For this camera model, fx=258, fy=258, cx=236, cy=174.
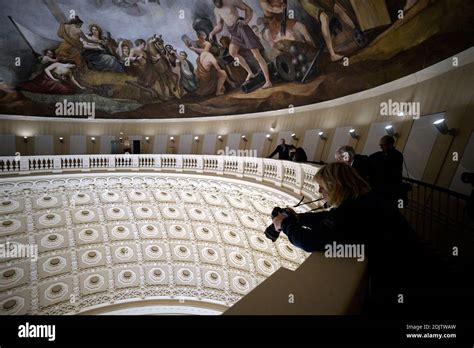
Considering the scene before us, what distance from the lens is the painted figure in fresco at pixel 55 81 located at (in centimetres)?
1427

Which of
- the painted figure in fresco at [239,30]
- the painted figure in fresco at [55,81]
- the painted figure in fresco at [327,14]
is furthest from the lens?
the painted figure in fresco at [55,81]

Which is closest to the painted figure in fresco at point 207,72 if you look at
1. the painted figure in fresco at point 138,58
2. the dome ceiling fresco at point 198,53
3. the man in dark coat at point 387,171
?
the dome ceiling fresco at point 198,53

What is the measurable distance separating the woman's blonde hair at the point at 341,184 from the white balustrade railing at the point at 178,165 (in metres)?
5.46

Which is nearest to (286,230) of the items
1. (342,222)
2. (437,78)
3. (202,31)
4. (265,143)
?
(342,222)

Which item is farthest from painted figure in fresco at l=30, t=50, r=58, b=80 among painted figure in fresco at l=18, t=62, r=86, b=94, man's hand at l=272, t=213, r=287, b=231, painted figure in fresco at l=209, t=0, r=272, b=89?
man's hand at l=272, t=213, r=287, b=231

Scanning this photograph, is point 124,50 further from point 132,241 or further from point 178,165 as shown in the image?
point 132,241

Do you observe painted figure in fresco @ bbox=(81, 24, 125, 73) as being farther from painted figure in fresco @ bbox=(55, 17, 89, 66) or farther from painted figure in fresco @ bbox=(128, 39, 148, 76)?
painted figure in fresco @ bbox=(128, 39, 148, 76)

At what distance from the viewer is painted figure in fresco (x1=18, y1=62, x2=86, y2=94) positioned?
46.8 feet

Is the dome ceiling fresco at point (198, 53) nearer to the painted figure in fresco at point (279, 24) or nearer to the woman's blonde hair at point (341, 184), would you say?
the painted figure in fresco at point (279, 24)

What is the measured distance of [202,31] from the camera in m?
13.6

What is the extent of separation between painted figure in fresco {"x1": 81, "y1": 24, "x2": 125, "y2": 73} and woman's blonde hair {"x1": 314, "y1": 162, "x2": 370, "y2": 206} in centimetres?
1625

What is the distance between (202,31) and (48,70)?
8.83m

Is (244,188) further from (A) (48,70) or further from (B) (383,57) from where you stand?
(A) (48,70)

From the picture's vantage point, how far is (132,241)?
13.8 meters
